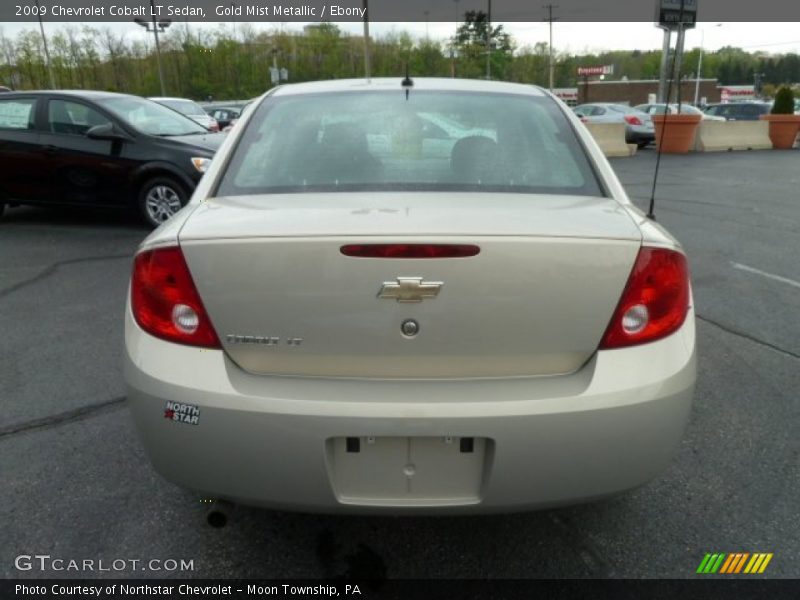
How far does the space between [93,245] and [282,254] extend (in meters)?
5.98

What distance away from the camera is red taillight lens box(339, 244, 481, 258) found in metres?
1.72

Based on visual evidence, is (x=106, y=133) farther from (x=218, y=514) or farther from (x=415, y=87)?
(x=218, y=514)

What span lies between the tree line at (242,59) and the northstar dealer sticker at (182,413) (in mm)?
53945

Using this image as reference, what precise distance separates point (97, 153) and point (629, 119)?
18.8 m

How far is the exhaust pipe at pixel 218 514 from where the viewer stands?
7.55 ft

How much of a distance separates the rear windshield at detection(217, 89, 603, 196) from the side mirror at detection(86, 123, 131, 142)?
5.20 meters

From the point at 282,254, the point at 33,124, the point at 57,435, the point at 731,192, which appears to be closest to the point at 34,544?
the point at 57,435

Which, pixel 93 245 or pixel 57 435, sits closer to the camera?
pixel 57 435

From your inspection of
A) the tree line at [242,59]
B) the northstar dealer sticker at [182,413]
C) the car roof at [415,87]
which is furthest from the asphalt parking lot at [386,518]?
the tree line at [242,59]

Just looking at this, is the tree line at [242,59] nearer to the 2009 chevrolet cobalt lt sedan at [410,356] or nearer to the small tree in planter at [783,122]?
the small tree in planter at [783,122]

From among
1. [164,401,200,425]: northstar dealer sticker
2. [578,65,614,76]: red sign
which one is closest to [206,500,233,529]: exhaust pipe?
[164,401,200,425]: northstar dealer sticker

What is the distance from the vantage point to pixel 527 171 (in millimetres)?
2359

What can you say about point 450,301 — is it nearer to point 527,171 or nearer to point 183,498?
point 527,171

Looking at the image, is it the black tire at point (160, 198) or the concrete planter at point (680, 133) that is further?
the concrete planter at point (680, 133)
